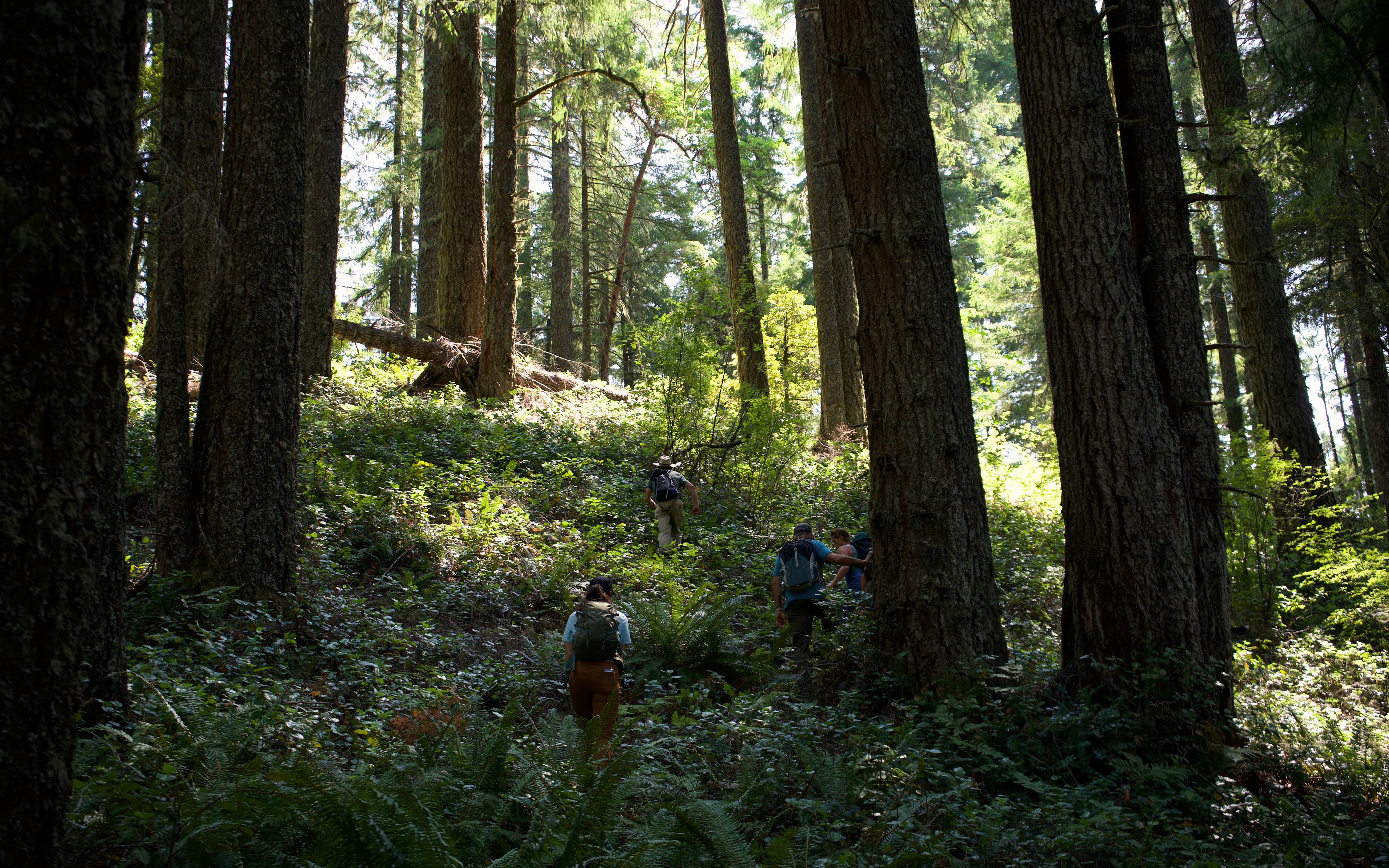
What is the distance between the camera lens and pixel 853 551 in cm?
918

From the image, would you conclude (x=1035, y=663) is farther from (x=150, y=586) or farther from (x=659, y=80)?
(x=659, y=80)

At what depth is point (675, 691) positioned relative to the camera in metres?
6.96

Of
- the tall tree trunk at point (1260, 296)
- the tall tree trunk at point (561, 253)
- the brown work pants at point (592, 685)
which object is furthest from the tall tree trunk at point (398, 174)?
the tall tree trunk at point (1260, 296)

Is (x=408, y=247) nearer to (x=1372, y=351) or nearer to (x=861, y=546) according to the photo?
(x=861, y=546)

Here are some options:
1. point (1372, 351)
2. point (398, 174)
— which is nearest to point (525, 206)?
point (398, 174)

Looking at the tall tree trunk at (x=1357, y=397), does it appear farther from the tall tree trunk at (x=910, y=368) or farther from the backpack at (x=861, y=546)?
the tall tree trunk at (x=910, y=368)

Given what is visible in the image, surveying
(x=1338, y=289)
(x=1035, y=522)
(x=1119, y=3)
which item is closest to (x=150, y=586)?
(x=1119, y=3)

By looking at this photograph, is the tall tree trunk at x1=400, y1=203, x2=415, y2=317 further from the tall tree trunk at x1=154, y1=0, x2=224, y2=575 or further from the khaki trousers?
the tall tree trunk at x1=154, y1=0, x2=224, y2=575

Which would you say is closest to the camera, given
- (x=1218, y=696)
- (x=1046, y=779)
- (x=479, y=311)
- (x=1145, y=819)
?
(x=1145, y=819)

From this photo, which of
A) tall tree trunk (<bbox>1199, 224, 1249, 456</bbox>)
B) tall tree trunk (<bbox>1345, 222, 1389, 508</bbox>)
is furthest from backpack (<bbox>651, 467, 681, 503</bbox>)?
tall tree trunk (<bbox>1199, 224, 1249, 456</bbox>)

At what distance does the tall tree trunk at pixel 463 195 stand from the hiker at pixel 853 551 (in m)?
8.56

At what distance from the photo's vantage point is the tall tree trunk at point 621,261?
85.6ft

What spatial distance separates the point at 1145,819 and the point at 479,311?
13302mm

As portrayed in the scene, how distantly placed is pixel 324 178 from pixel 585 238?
553 inches
